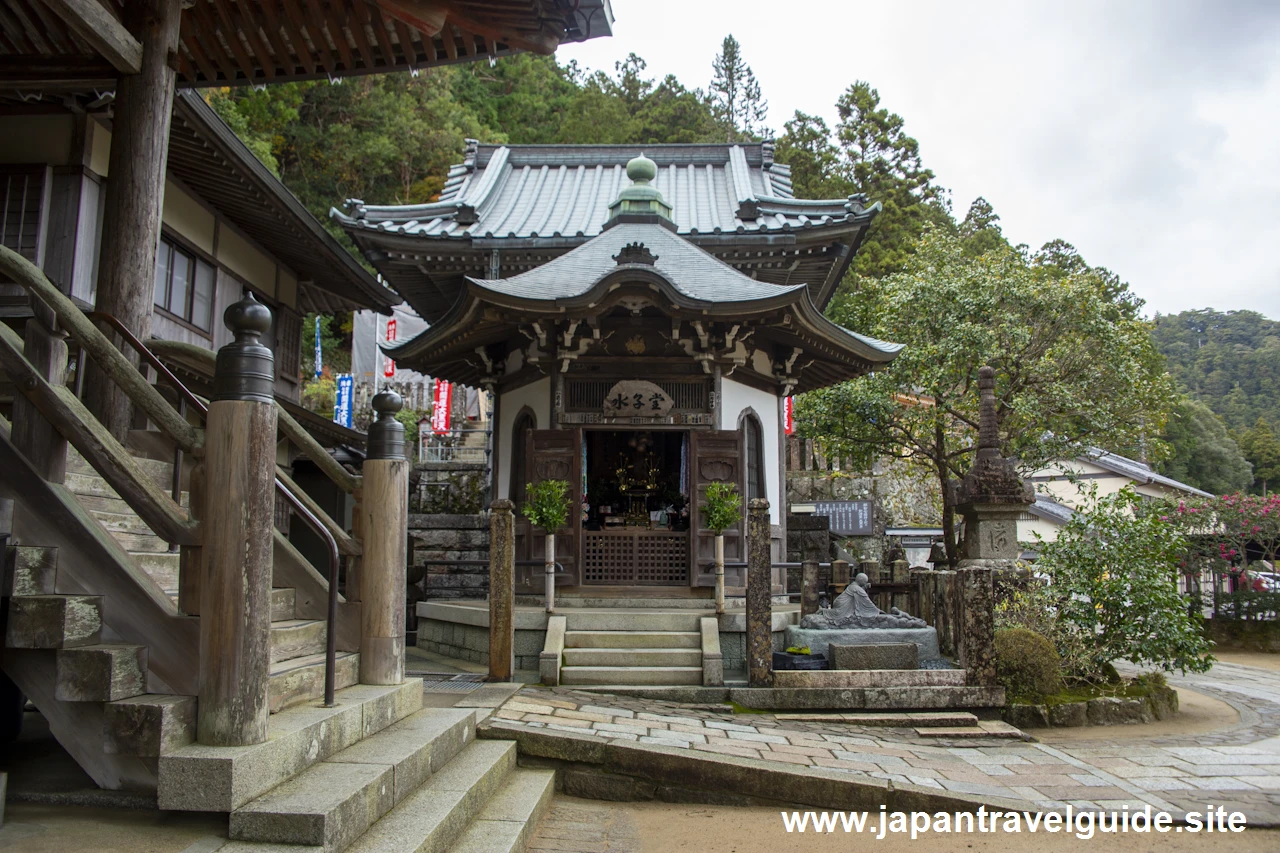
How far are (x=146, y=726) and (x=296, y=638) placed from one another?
1569 millimetres

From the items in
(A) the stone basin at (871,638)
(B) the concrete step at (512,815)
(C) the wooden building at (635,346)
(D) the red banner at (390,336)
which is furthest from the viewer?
(D) the red banner at (390,336)

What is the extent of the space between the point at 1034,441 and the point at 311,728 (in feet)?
57.8

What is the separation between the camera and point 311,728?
432 centimetres

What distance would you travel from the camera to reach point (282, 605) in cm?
565

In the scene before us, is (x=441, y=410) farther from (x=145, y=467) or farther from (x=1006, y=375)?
(x=145, y=467)

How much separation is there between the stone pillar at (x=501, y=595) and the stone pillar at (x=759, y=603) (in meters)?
2.50

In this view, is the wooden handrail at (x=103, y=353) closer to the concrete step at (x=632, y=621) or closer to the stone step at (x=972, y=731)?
the concrete step at (x=632, y=621)

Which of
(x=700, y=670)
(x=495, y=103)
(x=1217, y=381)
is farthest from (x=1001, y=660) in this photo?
(x=1217, y=381)

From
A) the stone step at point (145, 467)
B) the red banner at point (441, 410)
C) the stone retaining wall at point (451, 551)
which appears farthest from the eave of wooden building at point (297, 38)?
the red banner at point (441, 410)

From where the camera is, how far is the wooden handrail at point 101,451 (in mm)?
4008

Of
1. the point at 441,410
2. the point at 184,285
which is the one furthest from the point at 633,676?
the point at 441,410

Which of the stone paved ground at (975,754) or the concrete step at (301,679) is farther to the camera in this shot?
the stone paved ground at (975,754)

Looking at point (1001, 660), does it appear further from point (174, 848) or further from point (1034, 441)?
point (1034, 441)

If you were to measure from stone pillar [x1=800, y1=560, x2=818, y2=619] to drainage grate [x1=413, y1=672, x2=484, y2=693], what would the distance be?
4534 millimetres
